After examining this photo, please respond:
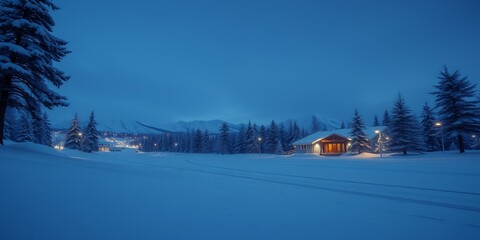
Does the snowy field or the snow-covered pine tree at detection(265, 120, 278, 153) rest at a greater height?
the snow-covered pine tree at detection(265, 120, 278, 153)

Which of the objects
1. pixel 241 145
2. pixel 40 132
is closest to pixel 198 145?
pixel 241 145

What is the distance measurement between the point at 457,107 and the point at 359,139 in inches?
638

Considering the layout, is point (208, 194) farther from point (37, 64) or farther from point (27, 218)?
point (37, 64)

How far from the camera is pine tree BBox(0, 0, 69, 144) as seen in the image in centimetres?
1352

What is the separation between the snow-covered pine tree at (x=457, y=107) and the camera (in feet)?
97.7

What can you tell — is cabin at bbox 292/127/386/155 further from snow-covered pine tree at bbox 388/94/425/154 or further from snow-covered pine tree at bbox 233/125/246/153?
snow-covered pine tree at bbox 233/125/246/153

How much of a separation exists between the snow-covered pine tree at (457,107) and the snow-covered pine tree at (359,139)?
1325cm

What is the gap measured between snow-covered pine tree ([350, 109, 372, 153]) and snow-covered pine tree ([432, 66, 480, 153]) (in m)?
13.3

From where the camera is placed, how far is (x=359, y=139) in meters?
44.9

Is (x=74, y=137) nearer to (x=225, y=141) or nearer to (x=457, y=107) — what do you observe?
(x=225, y=141)

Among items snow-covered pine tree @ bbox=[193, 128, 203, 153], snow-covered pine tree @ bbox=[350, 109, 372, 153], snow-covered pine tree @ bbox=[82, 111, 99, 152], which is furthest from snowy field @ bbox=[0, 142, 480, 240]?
snow-covered pine tree @ bbox=[193, 128, 203, 153]

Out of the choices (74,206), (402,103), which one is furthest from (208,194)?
(402,103)

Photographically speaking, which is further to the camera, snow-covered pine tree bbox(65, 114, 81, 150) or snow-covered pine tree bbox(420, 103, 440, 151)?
snow-covered pine tree bbox(65, 114, 81, 150)

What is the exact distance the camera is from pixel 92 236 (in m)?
3.84
